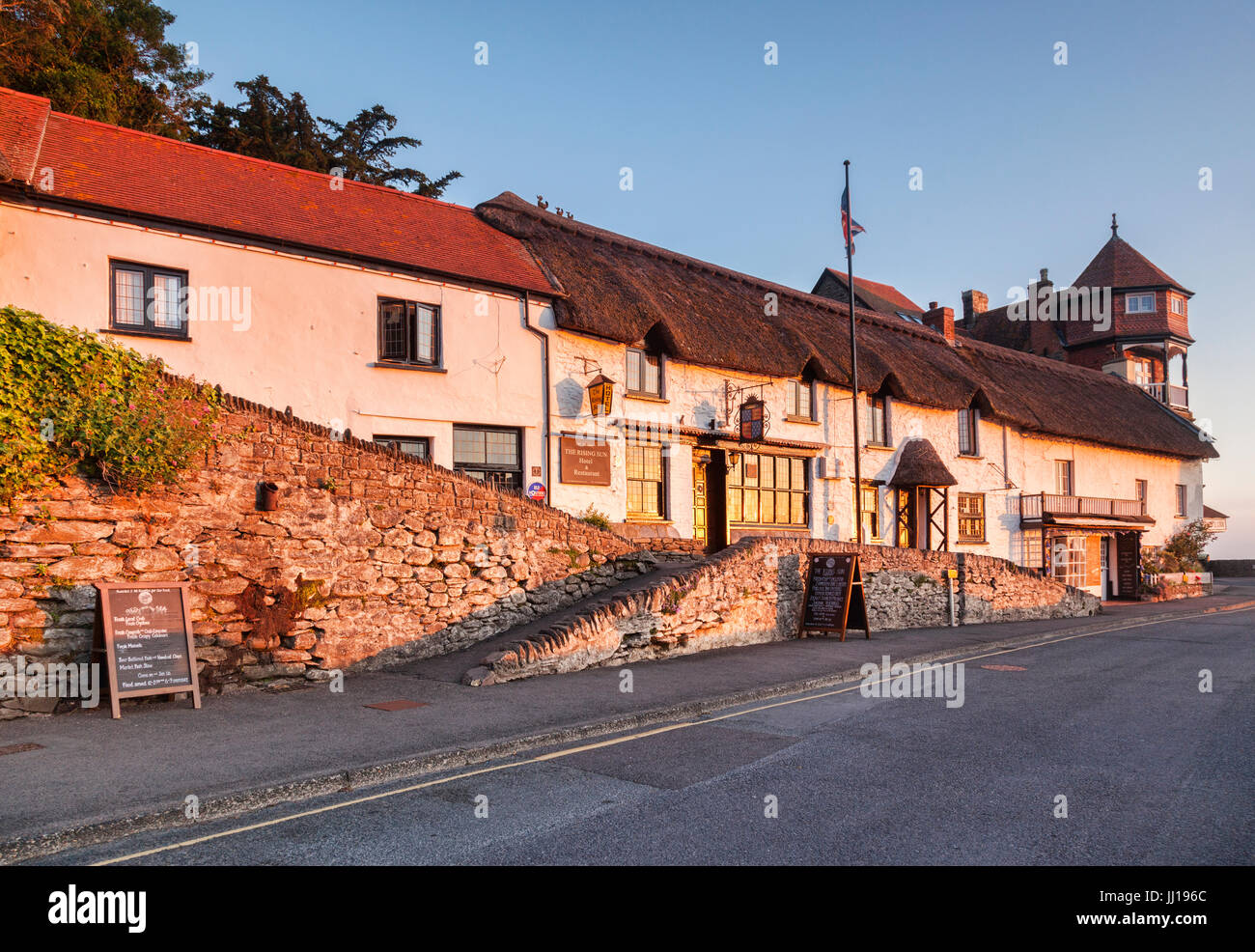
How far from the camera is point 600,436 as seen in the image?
62.5 feet

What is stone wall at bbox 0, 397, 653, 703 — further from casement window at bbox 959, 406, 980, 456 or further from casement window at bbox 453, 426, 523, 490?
casement window at bbox 959, 406, 980, 456

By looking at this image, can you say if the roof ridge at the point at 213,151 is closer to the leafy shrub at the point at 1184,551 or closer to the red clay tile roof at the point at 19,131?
the red clay tile roof at the point at 19,131

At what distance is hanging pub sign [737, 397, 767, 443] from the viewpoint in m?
21.8

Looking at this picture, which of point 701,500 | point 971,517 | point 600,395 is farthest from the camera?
point 971,517

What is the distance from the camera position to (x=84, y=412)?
32.4 feet

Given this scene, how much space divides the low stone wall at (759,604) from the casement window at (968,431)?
6007 millimetres

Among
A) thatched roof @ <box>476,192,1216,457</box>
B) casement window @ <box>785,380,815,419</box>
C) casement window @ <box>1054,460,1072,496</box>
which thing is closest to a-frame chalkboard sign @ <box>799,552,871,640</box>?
thatched roof @ <box>476,192,1216,457</box>

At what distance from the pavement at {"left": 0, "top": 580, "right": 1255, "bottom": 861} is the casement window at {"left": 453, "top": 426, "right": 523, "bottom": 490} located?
522 centimetres

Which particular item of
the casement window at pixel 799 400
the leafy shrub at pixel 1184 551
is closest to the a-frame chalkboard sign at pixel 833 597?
the casement window at pixel 799 400

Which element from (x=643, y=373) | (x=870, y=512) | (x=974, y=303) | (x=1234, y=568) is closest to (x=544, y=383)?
(x=643, y=373)

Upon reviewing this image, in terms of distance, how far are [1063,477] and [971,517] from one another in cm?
684

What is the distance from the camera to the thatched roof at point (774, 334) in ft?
65.8

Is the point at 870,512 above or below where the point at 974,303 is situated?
below

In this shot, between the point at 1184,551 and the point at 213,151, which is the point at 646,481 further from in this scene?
the point at 1184,551
